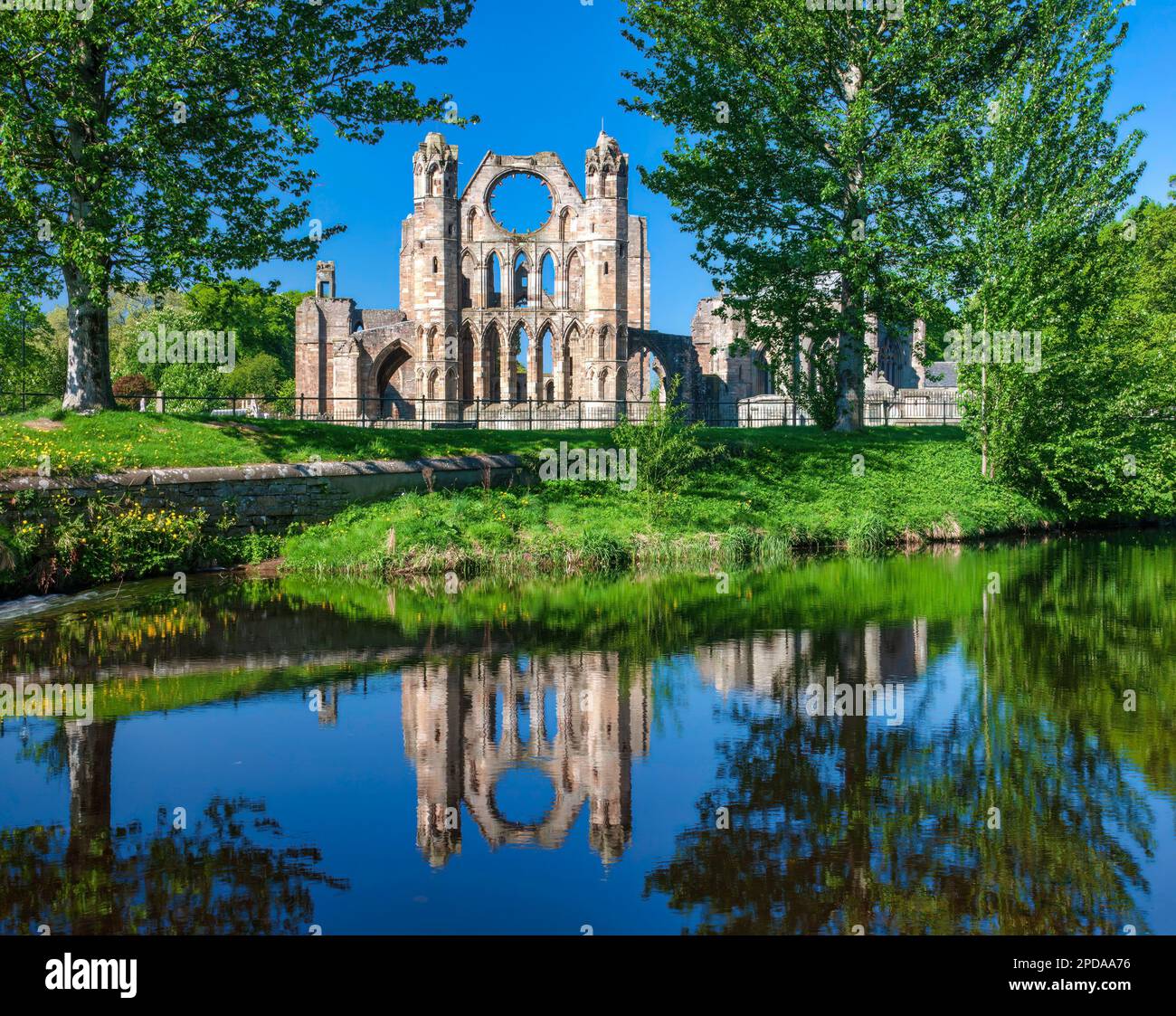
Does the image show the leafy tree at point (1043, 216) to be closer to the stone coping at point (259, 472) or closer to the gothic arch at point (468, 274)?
the stone coping at point (259, 472)

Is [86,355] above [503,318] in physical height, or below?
below

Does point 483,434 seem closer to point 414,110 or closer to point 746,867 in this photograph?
point 414,110

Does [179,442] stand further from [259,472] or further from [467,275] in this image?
[467,275]

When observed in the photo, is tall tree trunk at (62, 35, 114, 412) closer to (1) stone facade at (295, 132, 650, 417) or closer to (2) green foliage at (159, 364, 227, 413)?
(1) stone facade at (295, 132, 650, 417)

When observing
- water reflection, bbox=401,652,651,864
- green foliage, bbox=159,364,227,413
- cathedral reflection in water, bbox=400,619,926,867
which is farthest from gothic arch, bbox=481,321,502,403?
water reflection, bbox=401,652,651,864

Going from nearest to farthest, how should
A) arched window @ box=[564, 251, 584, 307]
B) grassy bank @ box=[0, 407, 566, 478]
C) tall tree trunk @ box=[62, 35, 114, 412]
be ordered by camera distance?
grassy bank @ box=[0, 407, 566, 478], tall tree trunk @ box=[62, 35, 114, 412], arched window @ box=[564, 251, 584, 307]

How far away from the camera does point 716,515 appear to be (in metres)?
24.5

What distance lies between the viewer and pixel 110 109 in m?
20.4

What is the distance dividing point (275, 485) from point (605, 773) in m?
14.5

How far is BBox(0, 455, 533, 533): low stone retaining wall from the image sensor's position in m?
18.8

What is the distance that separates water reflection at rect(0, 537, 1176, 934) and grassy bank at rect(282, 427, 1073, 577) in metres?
5.51

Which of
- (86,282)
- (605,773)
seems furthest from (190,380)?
(605,773)

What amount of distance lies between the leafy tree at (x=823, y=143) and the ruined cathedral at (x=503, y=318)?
65.4 ft

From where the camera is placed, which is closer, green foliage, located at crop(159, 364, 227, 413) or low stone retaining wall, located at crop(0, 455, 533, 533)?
low stone retaining wall, located at crop(0, 455, 533, 533)
